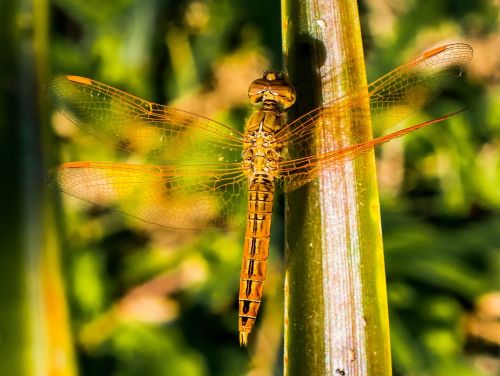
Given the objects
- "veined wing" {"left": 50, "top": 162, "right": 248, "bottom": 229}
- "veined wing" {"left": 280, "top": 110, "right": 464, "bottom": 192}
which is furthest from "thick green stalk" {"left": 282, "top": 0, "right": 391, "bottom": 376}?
"veined wing" {"left": 50, "top": 162, "right": 248, "bottom": 229}

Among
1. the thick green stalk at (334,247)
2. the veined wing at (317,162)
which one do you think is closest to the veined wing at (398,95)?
the veined wing at (317,162)

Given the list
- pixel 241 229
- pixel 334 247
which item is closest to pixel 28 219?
pixel 334 247

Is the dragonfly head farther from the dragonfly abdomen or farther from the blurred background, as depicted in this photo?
the blurred background

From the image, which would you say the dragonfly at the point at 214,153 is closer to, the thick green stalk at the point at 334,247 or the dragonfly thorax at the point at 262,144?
the dragonfly thorax at the point at 262,144

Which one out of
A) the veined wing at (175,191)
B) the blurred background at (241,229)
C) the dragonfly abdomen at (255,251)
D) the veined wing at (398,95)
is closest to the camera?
the veined wing at (398,95)

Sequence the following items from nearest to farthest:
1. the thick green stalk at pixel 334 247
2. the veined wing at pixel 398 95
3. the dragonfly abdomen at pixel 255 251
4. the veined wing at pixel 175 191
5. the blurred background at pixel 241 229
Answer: the thick green stalk at pixel 334 247, the veined wing at pixel 398 95, the dragonfly abdomen at pixel 255 251, the veined wing at pixel 175 191, the blurred background at pixel 241 229

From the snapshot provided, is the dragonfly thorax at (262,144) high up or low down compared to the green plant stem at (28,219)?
up

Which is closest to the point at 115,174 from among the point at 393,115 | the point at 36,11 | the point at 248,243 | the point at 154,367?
the point at 248,243

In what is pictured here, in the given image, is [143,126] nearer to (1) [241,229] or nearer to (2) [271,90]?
(2) [271,90]
